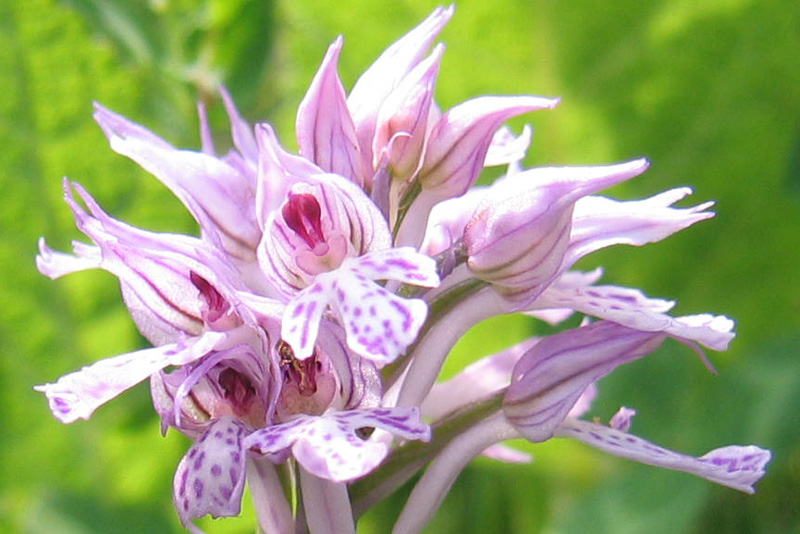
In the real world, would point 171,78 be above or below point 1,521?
above

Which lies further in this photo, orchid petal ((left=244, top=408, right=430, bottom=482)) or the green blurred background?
the green blurred background

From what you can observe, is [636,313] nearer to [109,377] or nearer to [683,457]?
[683,457]

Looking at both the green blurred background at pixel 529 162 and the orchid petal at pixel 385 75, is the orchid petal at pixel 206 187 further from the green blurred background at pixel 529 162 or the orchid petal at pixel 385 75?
the green blurred background at pixel 529 162

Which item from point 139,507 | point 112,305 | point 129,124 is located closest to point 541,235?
point 129,124

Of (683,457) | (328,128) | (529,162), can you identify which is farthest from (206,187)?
(529,162)

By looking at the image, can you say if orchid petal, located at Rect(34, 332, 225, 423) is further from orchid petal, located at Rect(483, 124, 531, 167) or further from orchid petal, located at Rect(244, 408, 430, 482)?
orchid petal, located at Rect(483, 124, 531, 167)

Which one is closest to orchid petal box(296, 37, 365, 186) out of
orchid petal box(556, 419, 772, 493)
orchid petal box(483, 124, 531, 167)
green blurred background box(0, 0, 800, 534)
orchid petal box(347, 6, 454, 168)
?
orchid petal box(347, 6, 454, 168)

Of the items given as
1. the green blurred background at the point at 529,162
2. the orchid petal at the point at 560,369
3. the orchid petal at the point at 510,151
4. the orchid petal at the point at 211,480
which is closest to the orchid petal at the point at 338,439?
the orchid petal at the point at 211,480

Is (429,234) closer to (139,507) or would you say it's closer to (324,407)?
(324,407)
